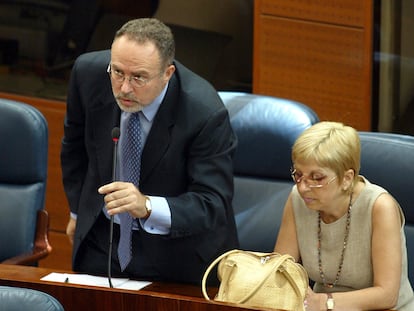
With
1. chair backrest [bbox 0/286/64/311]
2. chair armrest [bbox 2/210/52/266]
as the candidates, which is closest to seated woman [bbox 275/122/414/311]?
chair backrest [bbox 0/286/64/311]

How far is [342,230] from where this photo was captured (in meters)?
3.23

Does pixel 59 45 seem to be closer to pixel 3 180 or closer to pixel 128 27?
pixel 3 180

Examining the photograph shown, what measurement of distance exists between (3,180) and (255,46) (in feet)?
4.27

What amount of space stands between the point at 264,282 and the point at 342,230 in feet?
1.54

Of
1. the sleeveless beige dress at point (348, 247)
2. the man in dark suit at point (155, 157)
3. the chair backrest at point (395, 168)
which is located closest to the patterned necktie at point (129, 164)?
the man in dark suit at point (155, 157)

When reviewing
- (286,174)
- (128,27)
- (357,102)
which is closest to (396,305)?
(286,174)

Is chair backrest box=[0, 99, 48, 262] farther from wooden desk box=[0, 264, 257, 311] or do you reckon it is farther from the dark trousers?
wooden desk box=[0, 264, 257, 311]

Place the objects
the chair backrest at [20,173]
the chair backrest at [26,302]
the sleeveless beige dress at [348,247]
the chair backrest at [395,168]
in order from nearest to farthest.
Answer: the chair backrest at [26,302] < the sleeveless beige dress at [348,247] < the chair backrest at [395,168] < the chair backrest at [20,173]

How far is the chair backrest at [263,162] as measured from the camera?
377 centimetres

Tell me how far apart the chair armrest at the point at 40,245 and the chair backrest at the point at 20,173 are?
0.07 ft

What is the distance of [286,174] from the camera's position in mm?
3793

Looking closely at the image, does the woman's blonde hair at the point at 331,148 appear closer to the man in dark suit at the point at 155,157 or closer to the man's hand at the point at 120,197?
the man in dark suit at the point at 155,157

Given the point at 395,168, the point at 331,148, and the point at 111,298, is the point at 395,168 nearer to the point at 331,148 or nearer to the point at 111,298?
the point at 331,148

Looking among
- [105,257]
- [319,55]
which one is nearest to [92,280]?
[105,257]
